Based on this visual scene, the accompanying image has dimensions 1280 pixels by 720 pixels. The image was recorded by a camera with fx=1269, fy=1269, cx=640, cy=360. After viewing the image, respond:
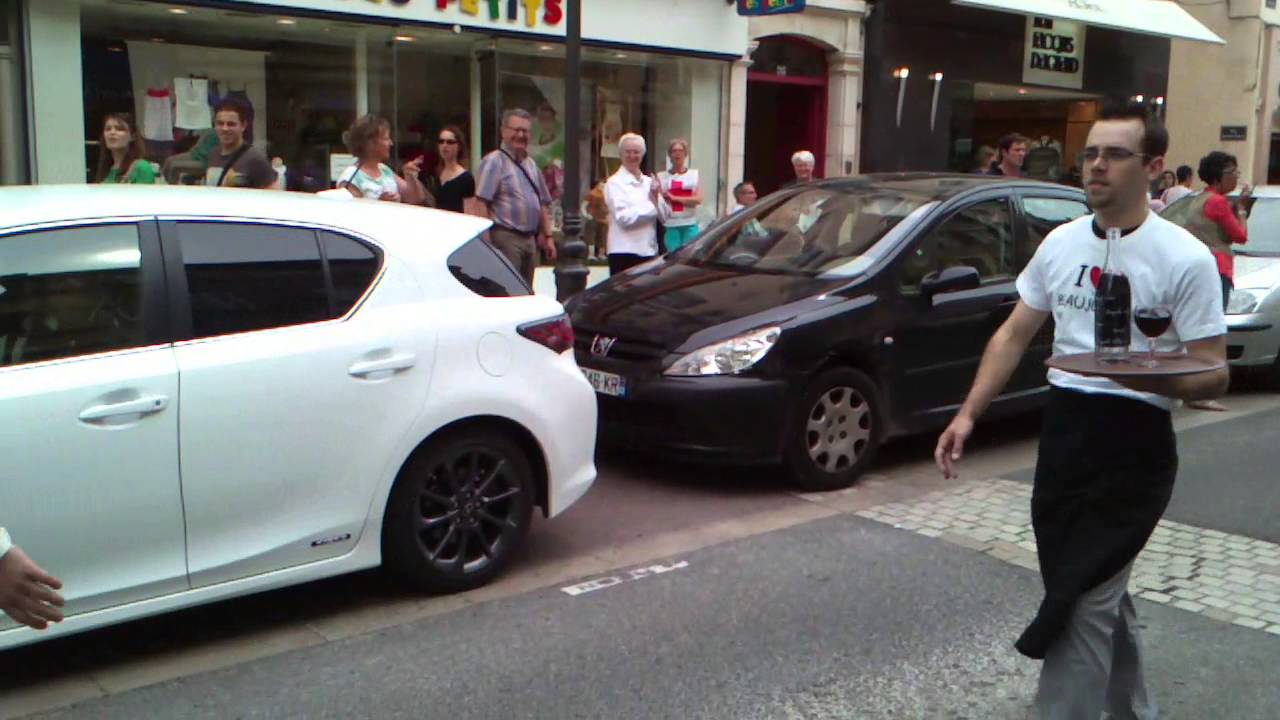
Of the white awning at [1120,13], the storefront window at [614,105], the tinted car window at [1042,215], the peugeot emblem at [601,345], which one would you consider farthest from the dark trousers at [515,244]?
the white awning at [1120,13]

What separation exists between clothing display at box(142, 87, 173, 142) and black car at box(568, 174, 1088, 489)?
557cm

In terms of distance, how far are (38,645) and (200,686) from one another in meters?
0.80

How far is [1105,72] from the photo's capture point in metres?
21.8

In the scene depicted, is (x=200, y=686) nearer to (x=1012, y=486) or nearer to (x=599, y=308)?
(x=599, y=308)

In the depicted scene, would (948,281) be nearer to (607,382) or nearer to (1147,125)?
(607,382)

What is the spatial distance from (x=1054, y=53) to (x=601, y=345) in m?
16.1

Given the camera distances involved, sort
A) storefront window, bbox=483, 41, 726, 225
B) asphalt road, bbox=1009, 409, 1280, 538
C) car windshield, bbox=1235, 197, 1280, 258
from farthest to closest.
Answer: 1. storefront window, bbox=483, 41, 726, 225
2. car windshield, bbox=1235, 197, 1280, 258
3. asphalt road, bbox=1009, 409, 1280, 538

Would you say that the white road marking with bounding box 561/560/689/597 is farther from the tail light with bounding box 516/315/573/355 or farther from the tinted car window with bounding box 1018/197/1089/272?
the tinted car window with bounding box 1018/197/1089/272

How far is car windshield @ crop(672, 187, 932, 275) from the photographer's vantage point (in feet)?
24.4

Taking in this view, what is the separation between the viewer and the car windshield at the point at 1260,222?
10.9 meters

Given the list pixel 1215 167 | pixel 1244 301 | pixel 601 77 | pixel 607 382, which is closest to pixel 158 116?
pixel 601 77

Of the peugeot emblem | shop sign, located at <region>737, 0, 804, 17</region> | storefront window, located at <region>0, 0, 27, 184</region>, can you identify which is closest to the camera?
the peugeot emblem

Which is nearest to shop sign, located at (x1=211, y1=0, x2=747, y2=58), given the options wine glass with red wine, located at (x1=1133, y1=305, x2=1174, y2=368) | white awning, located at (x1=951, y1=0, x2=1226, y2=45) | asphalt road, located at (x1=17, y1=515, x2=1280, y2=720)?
white awning, located at (x1=951, y1=0, x2=1226, y2=45)

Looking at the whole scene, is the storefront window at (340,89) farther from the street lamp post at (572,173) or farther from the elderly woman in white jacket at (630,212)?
the elderly woman in white jacket at (630,212)
